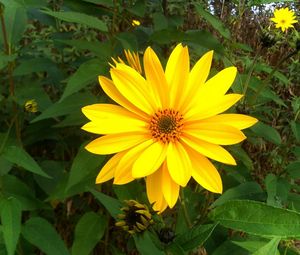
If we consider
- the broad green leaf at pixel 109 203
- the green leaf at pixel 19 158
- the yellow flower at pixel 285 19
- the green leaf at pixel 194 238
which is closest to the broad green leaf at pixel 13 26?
the green leaf at pixel 19 158

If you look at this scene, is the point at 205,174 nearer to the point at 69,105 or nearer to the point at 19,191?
the point at 69,105

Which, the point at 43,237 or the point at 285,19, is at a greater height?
the point at 285,19

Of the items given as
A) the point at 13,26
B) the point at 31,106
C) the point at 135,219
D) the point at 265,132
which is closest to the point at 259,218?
the point at 135,219

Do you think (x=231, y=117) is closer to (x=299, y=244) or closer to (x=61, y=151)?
(x=61, y=151)

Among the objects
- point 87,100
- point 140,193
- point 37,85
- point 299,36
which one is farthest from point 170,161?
point 37,85

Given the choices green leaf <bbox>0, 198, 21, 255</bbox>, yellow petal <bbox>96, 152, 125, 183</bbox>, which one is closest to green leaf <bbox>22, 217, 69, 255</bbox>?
green leaf <bbox>0, 198, 21, 255</bbox>

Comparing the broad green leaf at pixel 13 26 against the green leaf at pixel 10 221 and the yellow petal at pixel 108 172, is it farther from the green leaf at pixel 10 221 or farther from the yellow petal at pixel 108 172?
the yellow petal at pixel 108 172
